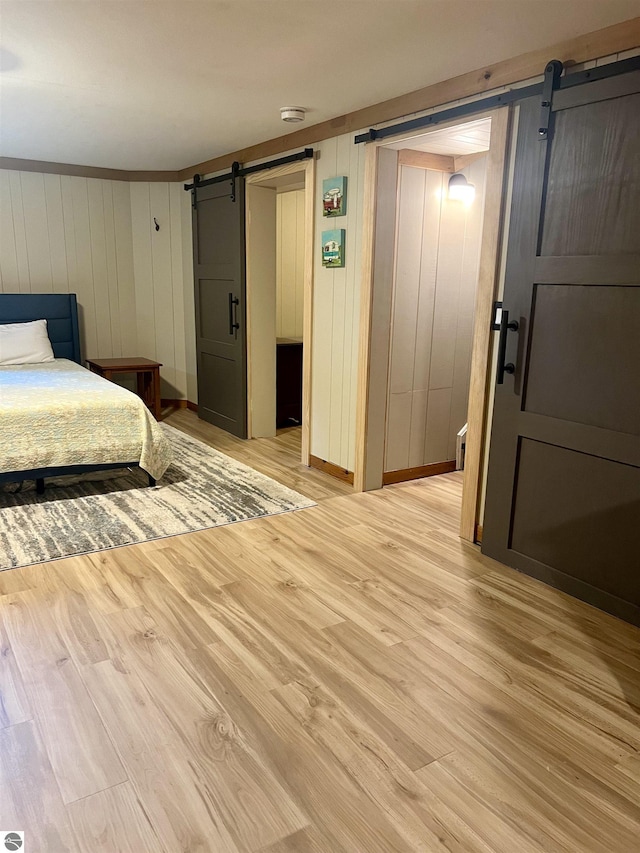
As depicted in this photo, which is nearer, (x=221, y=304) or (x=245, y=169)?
(x=245, y=169)

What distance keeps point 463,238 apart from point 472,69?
1370mm

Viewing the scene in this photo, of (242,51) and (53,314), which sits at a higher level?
(242,51)

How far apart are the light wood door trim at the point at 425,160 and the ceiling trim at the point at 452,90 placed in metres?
0.30

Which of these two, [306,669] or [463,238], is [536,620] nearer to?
[306,669]

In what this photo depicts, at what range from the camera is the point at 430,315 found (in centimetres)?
419

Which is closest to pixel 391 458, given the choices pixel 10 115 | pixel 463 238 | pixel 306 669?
pixel 463 238

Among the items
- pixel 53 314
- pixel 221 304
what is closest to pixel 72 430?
pixel 221 304

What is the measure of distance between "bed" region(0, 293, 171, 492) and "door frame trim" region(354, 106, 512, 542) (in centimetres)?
135

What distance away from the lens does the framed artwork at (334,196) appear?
3.94 meters

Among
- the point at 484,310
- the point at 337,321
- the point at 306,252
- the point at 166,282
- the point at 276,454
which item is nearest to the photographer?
the point at 484,310

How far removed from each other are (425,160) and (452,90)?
31.8 inches

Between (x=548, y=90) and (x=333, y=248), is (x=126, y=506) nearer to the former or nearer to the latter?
(x=333, y=248)

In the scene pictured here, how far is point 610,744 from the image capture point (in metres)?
1.91

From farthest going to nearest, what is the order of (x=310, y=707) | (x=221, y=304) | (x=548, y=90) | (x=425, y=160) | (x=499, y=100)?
(x=221, y=304) < (x=425, y=160) < (x=499, y=100) < (x=548, y=90) < (x=310, y=707)
